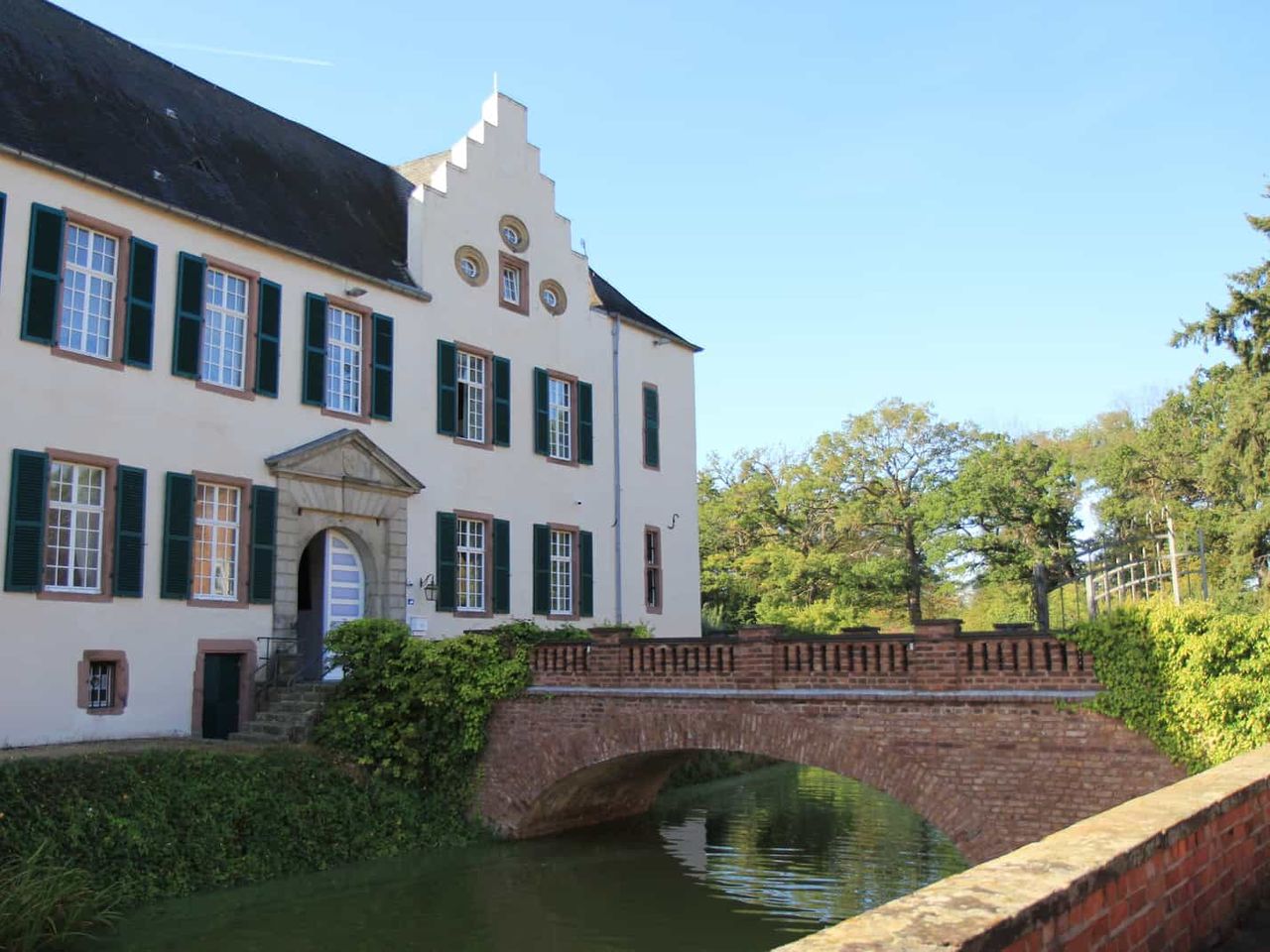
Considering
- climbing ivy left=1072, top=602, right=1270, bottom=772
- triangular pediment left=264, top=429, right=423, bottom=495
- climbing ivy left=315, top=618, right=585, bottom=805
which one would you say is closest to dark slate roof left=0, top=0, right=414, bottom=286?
triangular pediment left=264, top=429, right=423, bottom=495

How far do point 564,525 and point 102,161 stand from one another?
10.1 meters

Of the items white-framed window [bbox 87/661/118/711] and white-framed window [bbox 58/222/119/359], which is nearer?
white-framed window [bbox 87/661/118/711]

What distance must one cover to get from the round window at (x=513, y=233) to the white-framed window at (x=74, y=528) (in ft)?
30.4

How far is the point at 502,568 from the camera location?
66.6 ft

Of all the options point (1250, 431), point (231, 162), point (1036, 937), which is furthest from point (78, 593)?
point (1250, 431)

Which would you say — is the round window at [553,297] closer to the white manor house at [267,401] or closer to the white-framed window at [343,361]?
the white manor house at [267,401]

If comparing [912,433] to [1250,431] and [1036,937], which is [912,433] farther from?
[1036,937]

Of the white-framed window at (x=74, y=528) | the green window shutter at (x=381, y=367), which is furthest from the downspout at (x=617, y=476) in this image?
the white-framed window at (x=74, y=528)

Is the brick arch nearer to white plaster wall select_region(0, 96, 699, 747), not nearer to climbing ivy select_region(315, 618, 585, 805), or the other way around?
climbing ivy select_region(315, 618, 585, 805)

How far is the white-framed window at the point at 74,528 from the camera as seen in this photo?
14.1 metres

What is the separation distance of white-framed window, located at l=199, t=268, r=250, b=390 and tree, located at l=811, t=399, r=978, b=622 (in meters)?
25.8

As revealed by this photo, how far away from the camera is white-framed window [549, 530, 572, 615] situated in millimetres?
21516

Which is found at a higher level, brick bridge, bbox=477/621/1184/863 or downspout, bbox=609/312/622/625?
downspout, bbox=609/312/622/625

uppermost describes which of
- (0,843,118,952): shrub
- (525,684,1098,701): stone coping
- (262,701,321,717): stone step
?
(525,684,1098,701): stone coping
